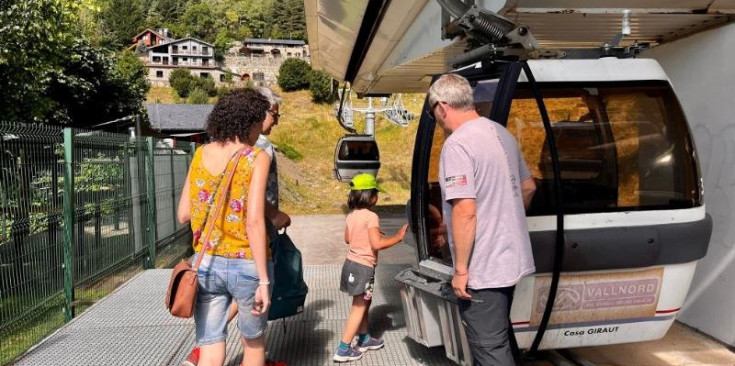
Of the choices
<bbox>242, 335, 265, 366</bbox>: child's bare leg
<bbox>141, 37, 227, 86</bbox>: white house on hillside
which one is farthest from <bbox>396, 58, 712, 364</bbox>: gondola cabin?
<bbox>141, 37, 227, 86</bbox>: white house on hillside

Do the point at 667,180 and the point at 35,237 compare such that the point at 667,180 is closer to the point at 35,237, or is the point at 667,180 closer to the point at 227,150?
the point at 227,150

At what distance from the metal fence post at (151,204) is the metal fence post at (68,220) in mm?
2639

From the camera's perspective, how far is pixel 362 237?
433 cm

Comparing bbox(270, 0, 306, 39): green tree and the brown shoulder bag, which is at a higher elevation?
bbox(270, 0, 306, 39): green tree

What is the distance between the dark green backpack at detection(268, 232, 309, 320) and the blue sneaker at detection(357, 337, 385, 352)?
2.18 ft

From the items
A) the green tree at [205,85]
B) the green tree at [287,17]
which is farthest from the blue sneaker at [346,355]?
the green tree at [287,17]

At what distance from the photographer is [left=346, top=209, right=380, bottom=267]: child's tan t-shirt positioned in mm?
4309

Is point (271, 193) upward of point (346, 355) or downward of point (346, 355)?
upward

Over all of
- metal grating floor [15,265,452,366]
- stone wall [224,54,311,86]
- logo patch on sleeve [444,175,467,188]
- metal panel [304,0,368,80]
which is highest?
stone wall [224,54,311,86]

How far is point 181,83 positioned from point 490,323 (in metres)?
78.8

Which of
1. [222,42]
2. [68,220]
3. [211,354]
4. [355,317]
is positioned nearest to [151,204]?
[68,220]

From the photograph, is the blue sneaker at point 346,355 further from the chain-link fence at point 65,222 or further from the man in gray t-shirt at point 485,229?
the chain-link fence at point 65,222

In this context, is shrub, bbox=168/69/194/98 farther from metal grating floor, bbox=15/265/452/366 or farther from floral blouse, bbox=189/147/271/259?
floral blouse, bbox=189/147/271/259

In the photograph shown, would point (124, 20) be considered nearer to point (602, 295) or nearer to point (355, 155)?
point (355, 155)
